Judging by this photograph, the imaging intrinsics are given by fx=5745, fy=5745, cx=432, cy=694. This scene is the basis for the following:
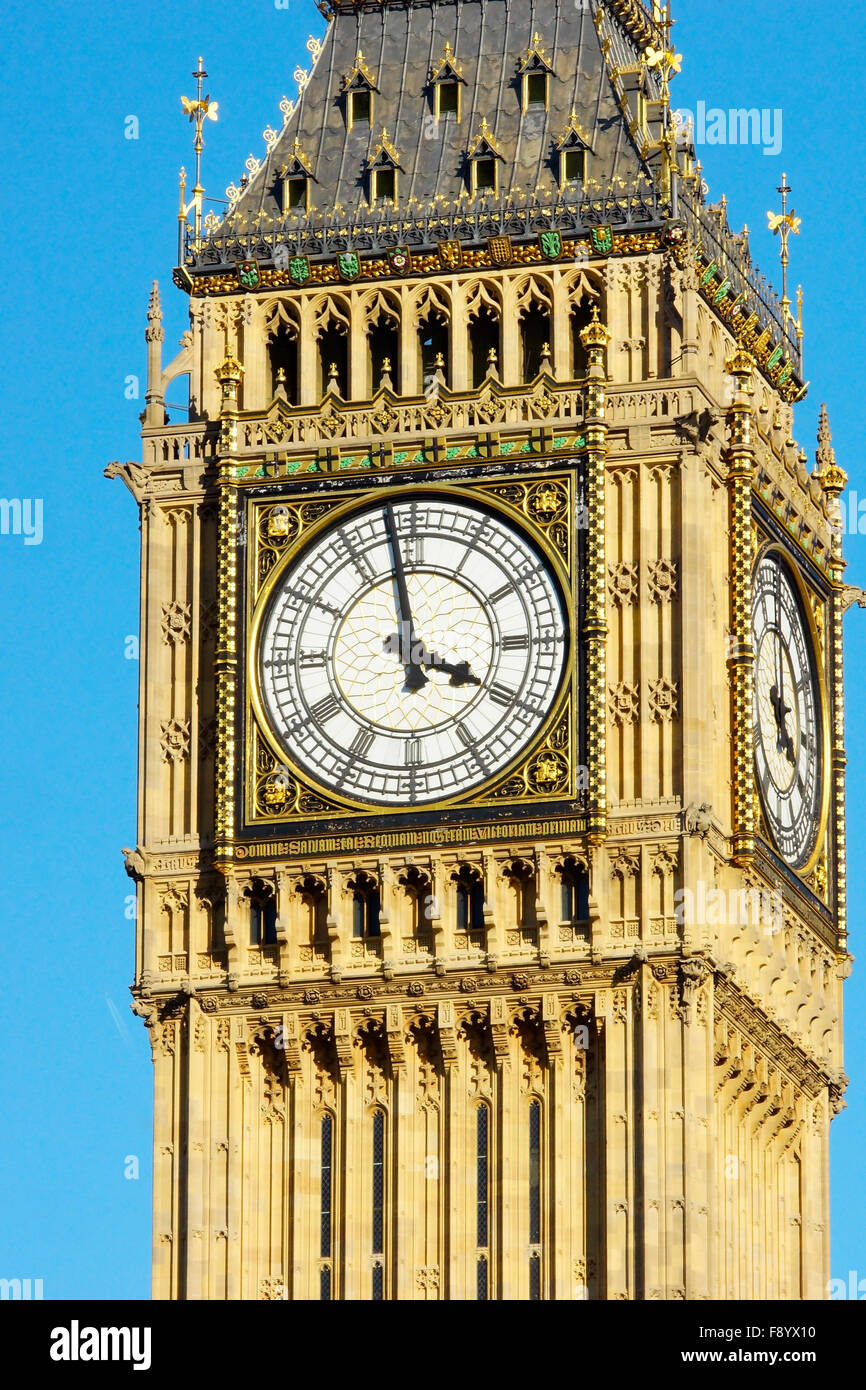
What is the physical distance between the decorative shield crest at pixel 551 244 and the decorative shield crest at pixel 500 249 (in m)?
0.33

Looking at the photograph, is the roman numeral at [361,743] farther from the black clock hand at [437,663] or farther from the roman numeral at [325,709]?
the black clock hand at [437,663]

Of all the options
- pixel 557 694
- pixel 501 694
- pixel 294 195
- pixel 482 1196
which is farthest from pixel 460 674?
pixel 294 195

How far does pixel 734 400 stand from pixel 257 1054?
318 inches

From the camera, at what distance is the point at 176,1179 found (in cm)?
5559

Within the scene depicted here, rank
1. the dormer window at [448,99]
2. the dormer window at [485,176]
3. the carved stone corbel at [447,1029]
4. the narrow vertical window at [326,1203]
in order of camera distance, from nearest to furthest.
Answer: the narrow vertical window at [326,1203]
the carved stone corbel at [447,1029]
the dormer window at [485,176]
the dormer window at [448,99]

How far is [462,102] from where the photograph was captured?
58906 millimetres

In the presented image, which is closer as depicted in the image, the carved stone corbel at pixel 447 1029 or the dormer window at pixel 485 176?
the carved stone corbel at pixel 447 1029

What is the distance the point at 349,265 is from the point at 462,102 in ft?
7.85

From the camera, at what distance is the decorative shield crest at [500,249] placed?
188 feet

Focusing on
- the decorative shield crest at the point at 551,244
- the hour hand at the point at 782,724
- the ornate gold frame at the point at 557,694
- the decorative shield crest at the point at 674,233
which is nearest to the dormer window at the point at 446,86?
the decorative shield crest at the point at 551,244

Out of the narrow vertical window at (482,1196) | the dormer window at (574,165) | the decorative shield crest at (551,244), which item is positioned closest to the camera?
the narrow vertical window at (482,1196)

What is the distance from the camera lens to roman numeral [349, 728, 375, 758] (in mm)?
55969
